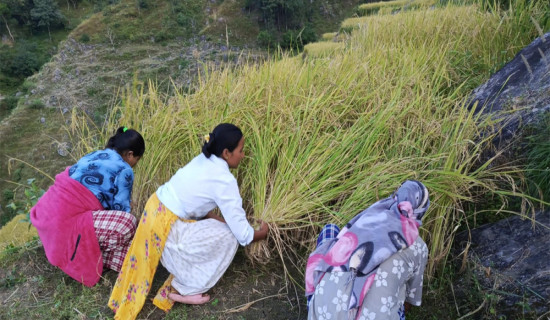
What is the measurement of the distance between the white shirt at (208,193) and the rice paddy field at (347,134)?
0.28 m

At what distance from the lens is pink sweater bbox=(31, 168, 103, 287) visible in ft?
7.06

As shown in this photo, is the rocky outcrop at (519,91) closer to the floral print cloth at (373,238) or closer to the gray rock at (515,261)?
the gray rock at (515,261)

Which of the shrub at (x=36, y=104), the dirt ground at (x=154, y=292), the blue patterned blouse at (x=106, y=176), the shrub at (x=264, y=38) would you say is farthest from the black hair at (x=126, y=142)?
the shrub at (x=264, y=38)

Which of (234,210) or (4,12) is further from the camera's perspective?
(4,12)

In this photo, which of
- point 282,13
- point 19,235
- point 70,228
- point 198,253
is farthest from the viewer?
point 282,13

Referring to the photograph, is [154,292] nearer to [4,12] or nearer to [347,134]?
[347,134]

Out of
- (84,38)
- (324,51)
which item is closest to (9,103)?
(84,38)

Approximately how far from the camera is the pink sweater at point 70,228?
215 cm

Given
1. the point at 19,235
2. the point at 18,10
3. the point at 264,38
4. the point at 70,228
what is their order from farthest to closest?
1. the point at 18,10
2. the point at 264,38
3. the point at 19,235
4. the point at 70,228

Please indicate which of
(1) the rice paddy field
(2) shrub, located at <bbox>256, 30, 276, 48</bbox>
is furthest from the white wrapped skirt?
(2) shrub, located at <bbox>256, 30, 276, 48</bbox>

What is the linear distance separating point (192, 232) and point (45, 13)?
2358 inches

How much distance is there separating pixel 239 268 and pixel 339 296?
91 centimetres

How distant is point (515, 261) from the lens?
1.77 m

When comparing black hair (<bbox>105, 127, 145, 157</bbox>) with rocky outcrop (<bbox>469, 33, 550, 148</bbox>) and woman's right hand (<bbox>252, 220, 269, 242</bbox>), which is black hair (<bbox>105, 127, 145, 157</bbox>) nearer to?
woman's right hand (<bbox>252, 220, 269, 242</bbox>)
